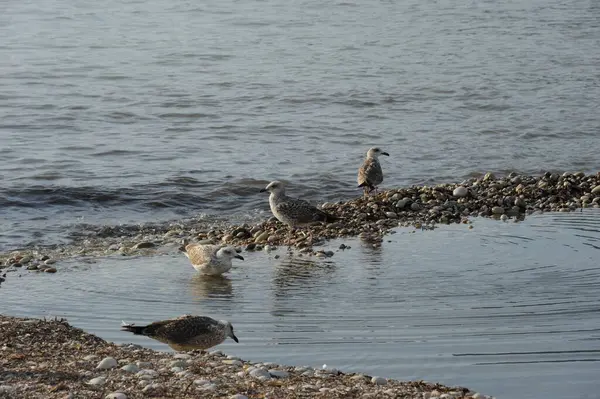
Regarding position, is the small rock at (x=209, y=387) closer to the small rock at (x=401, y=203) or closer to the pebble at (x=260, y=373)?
the pebble at (x=260, y=373)

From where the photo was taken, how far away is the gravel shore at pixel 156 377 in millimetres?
8102

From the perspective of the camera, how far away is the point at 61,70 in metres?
29.3

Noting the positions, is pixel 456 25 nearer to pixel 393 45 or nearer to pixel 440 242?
pixel 393 45

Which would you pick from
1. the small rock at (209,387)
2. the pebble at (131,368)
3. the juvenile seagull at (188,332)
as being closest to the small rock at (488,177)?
the juvenile seagull at (188,332)

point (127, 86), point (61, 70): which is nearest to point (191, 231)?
point (127, 86)

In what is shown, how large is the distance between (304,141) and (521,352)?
42.3 ft

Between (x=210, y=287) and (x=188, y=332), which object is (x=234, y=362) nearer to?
(x=188, y=332)

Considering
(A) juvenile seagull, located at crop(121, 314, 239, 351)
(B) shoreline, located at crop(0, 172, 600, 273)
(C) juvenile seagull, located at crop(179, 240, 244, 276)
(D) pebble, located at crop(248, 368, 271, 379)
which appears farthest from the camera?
(B) shoreline, located at crop(0, 172, 600, 273)

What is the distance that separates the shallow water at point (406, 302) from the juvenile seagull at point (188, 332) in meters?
0.26

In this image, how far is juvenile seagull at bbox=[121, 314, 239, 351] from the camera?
958cm

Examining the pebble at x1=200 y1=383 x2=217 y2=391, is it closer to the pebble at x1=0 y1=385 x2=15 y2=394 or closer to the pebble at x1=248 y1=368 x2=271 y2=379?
the pebble at x1=248 y1=368 x2=271 y2=379

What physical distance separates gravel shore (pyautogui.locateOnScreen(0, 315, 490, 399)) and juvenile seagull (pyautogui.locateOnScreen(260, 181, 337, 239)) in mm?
5259

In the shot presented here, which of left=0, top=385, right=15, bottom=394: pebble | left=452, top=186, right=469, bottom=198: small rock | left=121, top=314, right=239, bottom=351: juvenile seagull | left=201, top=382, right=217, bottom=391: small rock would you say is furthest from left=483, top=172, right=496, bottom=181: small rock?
left=0, top=385, right=15, bottom=394: pebble

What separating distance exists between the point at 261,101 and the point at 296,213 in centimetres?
1128
